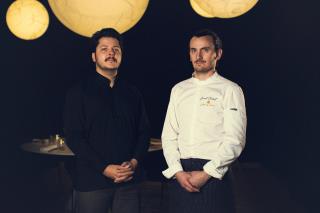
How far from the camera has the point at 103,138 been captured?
7.12 feet

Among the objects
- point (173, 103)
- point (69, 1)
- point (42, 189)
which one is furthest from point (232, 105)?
point (42, 189)

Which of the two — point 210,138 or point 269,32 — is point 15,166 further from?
point 210,138

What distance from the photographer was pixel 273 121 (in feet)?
20.0

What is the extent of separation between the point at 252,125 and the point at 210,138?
4.27 meters

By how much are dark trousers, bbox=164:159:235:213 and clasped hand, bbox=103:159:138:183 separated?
24 centimetres

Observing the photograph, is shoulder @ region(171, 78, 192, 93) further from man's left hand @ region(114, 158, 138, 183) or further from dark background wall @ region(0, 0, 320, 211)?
dark background wall @ region(0, 0, 320, 211)

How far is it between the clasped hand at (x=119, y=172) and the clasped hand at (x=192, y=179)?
24 centimetres

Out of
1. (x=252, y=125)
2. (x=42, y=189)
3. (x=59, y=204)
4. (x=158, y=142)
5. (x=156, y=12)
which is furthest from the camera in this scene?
(x=252, y=125)

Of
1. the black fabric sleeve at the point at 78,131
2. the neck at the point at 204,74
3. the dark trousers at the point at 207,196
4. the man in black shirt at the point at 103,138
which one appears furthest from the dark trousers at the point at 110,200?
the neck at the point at 204,74

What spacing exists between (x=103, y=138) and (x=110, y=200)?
0.31 m

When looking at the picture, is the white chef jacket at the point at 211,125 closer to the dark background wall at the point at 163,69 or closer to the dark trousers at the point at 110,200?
the dark trousers at the point at 110,200

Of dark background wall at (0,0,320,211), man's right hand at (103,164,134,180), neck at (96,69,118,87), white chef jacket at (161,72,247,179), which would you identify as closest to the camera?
white chef jacket at (161,72,247,179)

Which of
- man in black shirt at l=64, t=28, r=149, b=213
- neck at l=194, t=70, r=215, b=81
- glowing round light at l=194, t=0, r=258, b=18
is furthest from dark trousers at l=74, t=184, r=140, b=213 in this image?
glowing round light at l=194, t=0, r=258, b=18

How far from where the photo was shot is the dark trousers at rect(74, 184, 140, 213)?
214cm
